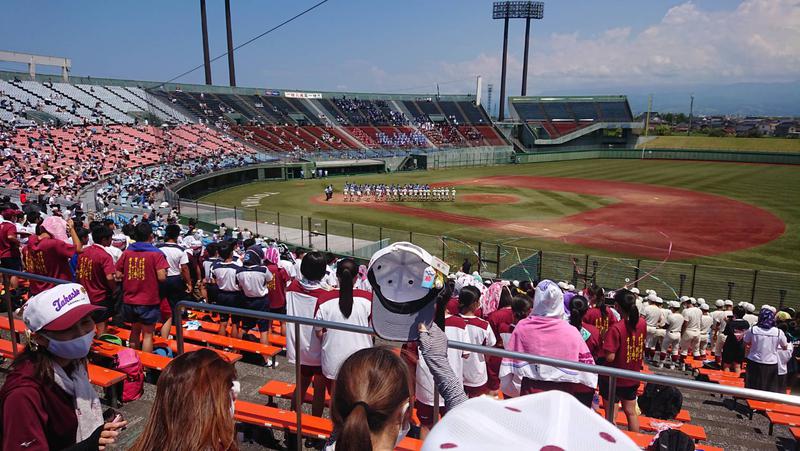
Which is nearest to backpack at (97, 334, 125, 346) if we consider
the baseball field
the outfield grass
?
the baseball field

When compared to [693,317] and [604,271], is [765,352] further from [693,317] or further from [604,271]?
[604,271]

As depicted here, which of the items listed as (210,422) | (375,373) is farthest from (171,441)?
(375,373)

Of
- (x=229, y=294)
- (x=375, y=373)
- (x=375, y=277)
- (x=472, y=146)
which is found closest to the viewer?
(x=375, y=373)

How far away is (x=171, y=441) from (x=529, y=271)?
15073mm

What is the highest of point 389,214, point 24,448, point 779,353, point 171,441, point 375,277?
point 375,277

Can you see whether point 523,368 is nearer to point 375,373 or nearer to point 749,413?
point 375,373

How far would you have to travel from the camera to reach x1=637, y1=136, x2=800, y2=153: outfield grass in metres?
76.2

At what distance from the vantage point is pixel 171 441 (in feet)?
7.38

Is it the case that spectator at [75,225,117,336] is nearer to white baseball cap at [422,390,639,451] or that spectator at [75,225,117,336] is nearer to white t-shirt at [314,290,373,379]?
white t-shirt at [314,290,373,379]

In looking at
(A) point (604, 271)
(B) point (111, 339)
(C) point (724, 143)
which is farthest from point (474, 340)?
(C) point (724, 143)

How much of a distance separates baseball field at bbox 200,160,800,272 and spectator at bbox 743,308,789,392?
13.5 meters

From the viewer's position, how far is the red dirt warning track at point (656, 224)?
2284 cm

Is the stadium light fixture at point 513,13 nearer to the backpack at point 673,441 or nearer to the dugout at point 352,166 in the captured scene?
the dugout at point 352,166

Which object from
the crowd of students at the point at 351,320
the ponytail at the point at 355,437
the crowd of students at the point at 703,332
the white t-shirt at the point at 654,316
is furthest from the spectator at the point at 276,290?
the white t-shirt at the point at 654,316
